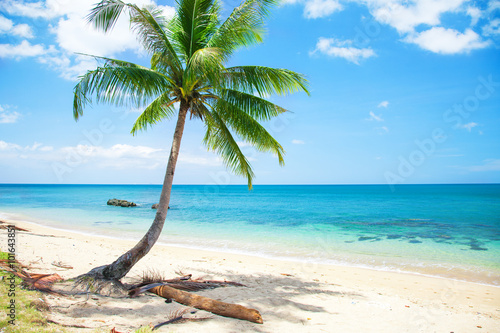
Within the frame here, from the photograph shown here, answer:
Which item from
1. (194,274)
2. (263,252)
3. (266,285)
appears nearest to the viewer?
(266,285)

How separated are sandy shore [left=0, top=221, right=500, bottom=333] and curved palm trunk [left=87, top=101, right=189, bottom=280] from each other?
694mm

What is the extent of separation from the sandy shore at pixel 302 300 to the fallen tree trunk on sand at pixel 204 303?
10 cm

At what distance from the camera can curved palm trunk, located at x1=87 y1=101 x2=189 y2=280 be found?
532cm

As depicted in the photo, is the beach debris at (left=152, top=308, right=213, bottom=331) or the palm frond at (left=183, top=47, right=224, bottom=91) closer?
the beach debris at (left=152, top=308, right=213, bottom=331)

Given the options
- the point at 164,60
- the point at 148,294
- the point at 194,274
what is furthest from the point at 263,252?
the point at 164,60

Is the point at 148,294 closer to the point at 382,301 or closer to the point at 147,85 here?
the point at 147,85

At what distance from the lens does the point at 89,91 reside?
16.7 feet

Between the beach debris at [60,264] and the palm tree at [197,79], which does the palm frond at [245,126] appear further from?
the beach debris at [60,264]

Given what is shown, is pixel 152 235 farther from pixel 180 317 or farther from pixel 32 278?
pixel 32 278

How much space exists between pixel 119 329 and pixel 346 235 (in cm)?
1512

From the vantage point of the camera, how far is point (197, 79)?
19.1ft

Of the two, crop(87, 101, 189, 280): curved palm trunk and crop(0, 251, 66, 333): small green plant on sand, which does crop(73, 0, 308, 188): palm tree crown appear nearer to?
crop(87, 101, 189, 280): curved palm trunk

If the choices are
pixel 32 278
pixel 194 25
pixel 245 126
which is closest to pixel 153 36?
pixel 194 25

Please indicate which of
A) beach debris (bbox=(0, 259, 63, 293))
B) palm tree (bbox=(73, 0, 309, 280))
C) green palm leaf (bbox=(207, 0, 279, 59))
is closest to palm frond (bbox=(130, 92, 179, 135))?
palm tree (bbox=(73, 0, 309, 280))
